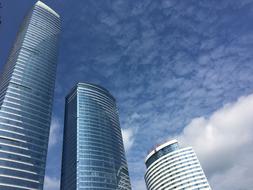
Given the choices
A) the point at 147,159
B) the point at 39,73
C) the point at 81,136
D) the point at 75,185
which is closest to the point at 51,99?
the point at 39,73

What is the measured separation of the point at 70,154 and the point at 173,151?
231ft

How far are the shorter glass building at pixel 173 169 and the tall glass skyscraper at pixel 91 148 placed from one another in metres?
21.8

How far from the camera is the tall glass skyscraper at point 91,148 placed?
480ft

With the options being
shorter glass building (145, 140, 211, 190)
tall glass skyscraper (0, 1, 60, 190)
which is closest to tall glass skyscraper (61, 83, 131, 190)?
shorter glass building (145, 140, 211, 190)

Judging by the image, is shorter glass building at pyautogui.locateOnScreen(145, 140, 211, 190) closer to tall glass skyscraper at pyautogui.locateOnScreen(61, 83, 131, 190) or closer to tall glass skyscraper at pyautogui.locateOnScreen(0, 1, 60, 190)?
tall glass skyscraper at pyautogui.locateOnScreen(61, 83, 131, 190)

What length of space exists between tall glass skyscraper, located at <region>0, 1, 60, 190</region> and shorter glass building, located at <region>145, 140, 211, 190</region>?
74.6 meters

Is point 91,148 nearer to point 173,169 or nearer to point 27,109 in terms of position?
point 27,109

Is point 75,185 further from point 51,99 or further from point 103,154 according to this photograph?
point 51,99

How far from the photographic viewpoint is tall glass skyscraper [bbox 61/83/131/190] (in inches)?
5763

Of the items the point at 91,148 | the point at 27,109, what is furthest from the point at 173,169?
the point at 27,109

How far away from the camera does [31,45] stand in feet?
573

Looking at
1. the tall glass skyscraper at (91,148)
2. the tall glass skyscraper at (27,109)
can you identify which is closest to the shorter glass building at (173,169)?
the tall glass skyscraper at (91,148)

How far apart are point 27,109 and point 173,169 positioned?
96.3 meters

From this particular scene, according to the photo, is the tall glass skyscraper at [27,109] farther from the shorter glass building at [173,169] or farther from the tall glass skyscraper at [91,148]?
the shorter glass building at [173,169]
